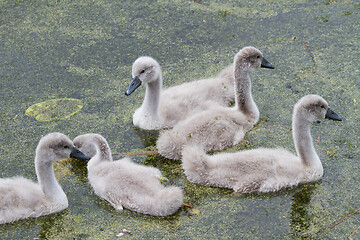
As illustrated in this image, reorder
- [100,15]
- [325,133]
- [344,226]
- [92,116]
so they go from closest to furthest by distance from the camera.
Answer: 1. [344,226]
2. [325,133]
3. [92,116]
4. [100,15]

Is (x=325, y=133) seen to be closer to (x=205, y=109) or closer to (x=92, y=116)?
(x=205, y=109)

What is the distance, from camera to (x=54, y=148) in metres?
3.82

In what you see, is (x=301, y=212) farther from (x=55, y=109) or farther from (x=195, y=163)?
(x=55, y=109)

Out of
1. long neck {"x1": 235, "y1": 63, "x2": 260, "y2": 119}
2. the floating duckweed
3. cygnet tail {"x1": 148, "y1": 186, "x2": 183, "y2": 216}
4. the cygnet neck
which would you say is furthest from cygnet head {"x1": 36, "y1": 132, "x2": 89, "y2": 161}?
long neck {"x1": 235, "y1": 63, "x2": 260, "y2": 119}

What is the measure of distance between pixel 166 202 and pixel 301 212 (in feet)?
2.80

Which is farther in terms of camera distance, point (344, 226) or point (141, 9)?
point (141, 9)

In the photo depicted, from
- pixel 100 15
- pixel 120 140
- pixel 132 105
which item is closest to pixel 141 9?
pixel 100 15

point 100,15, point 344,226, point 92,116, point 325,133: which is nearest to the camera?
point 344,226

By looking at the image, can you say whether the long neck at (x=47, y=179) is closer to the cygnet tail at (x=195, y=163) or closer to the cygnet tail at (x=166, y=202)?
the cygnet tail at (x=166, y=202)

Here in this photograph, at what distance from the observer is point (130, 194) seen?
382cm

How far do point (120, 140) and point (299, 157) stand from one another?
1357 mm

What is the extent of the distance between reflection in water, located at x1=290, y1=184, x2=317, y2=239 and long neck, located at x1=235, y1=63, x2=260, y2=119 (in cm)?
89

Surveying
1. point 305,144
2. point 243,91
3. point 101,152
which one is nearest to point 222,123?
point 243,91

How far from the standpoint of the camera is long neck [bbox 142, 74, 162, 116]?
15.3 ft
